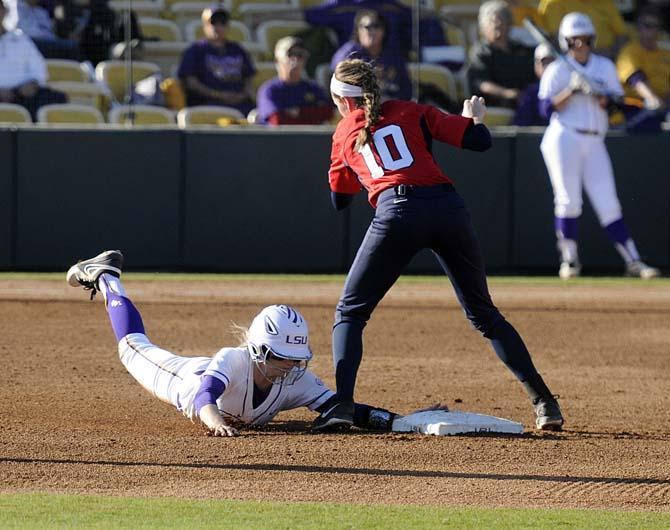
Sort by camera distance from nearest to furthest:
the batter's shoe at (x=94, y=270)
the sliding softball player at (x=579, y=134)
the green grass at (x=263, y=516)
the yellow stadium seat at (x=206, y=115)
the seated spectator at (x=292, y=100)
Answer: the green grass at (x=263, y=516), the batter's shoe at (x=94, y=270), the sliding softball player at (x=579, y=134), the seated spectator at (x=292, y=100), the yellow stadium seat at (x=206, y=115)

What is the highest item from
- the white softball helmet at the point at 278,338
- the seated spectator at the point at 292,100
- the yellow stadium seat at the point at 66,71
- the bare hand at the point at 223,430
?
the yellow stadium seat at the point at 66,71

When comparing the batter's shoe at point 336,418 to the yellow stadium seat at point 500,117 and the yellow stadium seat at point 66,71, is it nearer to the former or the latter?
the yellow stadium seat at point 66,71

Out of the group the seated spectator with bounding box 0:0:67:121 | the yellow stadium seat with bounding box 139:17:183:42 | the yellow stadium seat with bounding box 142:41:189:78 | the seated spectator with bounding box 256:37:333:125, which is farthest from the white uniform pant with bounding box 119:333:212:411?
the yellow stadium seat with bounding box 139:17:183:42

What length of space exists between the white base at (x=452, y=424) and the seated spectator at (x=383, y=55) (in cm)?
767

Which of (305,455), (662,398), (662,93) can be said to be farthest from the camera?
(662,93)

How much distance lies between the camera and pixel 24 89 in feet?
45.3

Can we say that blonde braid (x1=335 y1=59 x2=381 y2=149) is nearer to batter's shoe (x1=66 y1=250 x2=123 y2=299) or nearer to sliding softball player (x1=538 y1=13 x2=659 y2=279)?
batter's shoe (x1=66 y1=250 x2=123 y2=299)

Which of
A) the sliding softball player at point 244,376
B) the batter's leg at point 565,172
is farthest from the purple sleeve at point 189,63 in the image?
the sliding softball player at point 244,376

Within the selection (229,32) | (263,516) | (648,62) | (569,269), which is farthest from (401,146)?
(648,62)

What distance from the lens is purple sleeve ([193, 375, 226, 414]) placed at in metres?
6.23

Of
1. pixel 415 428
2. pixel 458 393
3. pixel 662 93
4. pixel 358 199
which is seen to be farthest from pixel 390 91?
pixel 415 428

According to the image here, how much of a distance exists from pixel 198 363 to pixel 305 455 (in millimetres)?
877

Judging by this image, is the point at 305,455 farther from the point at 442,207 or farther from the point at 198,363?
the point at 442,207

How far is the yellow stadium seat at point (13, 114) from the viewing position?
13758 mm
